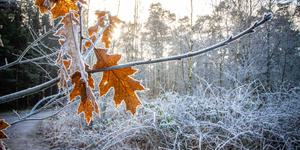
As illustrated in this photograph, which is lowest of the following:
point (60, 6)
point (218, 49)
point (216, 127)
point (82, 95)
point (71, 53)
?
point (216, 127)

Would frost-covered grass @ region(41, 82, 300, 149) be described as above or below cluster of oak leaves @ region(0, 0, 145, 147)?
below

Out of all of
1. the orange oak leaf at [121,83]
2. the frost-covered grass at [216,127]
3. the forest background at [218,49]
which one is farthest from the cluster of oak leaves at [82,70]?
the forest background at [218,49]

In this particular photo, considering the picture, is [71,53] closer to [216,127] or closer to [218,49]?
[216,127]

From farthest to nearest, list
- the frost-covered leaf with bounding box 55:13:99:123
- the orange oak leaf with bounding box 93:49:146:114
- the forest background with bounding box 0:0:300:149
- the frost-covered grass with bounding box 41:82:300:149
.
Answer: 1. the forest background with bounding box 0:0:300:149
2. the frost-covered grass with bounding box 41:82:300:149
3. the orange oak leaf with bounding box 93:49:146:114
4. the frost-covered leaf with bounding box 55:13:99:123

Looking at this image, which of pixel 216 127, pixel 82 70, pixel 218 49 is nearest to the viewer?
pixel 82 70

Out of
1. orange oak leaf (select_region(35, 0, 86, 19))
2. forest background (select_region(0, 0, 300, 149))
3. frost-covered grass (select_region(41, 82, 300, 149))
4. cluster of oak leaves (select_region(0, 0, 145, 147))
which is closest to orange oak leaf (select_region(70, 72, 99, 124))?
cluster of oak leaves (select_region(0, 0, 145, 147))

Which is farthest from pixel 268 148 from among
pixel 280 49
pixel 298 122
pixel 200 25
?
pixel 280 49

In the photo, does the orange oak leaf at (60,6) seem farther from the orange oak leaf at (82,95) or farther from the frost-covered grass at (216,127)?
the frost-covered grass at (216,127)

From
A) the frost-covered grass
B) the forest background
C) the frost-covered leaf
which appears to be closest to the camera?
the frost-covered leaf

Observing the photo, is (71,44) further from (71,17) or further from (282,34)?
(282,34)

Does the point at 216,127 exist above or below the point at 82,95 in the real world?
below

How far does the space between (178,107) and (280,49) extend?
43.8 feet

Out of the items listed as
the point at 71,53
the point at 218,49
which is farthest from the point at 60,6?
the point at 218,49

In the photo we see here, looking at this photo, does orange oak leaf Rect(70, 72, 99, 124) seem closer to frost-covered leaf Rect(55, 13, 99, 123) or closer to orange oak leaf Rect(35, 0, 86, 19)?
frost-covered leaf Rect(55, 13, 99, 123)
